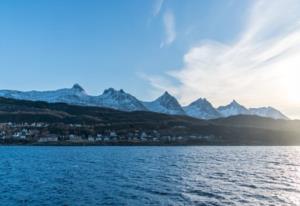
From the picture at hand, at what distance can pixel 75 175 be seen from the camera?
3199 inches

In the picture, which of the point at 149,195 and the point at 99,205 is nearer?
the point at 99,205

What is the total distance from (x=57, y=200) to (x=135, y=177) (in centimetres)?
2651

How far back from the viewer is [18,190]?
60.7 m

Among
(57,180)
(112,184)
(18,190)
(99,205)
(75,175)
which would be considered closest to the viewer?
(99,205)

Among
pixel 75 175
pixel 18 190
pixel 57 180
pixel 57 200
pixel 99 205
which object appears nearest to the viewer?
pixel 99 205

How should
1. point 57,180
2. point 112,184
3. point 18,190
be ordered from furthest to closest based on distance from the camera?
1. point 57,180
2. point 112,184
3. point 18,190

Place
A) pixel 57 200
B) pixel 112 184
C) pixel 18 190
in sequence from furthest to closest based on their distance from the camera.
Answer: pixel 112 184 → pixel 18 190 → pixel 57 200

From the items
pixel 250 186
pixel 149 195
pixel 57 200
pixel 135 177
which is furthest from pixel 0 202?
pixel 250 186

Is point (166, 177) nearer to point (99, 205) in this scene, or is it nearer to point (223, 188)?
point (223, 188)

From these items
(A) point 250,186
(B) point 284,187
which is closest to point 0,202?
(A) point 250,186

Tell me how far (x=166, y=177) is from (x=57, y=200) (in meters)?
29.7

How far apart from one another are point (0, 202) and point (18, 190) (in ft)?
33.7

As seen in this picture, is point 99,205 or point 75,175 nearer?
point 99,205

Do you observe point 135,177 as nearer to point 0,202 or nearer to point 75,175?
point 75,175
